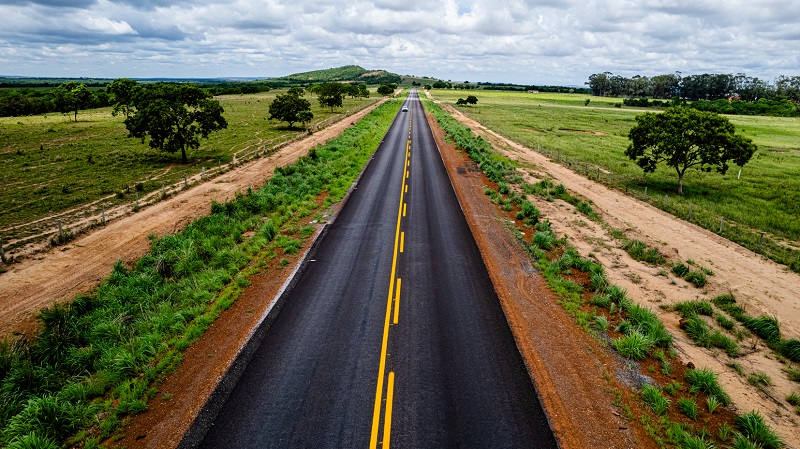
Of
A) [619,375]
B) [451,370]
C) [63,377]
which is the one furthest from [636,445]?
[63,377]

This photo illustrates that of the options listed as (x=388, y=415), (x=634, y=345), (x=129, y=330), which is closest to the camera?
(x=388, y=415)

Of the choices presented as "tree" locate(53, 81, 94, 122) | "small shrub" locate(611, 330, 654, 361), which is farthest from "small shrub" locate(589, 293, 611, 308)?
"tree" locate(53, 81, 94, 122)

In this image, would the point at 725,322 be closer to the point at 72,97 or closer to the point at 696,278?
the point at 696,278

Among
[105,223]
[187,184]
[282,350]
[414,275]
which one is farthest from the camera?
[187,184]

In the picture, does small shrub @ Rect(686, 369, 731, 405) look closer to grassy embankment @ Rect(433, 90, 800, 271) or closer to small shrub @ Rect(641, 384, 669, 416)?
small shrub @ Rect(641, 384, 669, 416)

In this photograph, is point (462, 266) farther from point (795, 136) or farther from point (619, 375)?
point (795, 136)

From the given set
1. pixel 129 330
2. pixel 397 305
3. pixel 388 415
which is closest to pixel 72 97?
pixel 129 330
